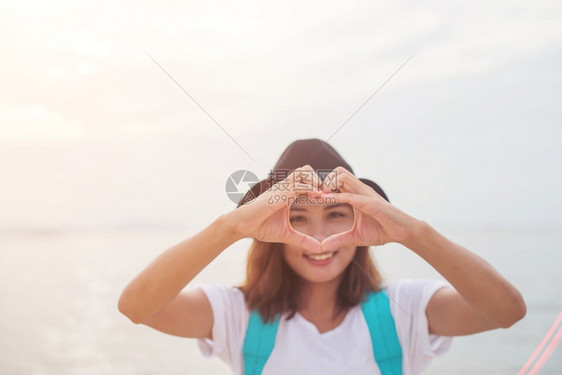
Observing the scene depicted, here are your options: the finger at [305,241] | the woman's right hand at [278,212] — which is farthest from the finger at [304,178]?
the finger at [305,241]

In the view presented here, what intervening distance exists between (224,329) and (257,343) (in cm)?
11

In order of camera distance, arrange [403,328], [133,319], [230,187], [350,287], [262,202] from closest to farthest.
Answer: [262,202], [133,319], [403,328], [350,287], [230,187]

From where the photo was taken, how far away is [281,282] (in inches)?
71.6

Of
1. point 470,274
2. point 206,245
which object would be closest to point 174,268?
point 206,245

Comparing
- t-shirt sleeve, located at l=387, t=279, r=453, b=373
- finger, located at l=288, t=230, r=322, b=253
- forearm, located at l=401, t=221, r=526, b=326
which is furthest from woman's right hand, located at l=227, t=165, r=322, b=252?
t-shirt sleeve, located at l=387, t=279, r=453, b=373

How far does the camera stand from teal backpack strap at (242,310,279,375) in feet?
5.47

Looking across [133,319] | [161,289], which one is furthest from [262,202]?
[133,319]

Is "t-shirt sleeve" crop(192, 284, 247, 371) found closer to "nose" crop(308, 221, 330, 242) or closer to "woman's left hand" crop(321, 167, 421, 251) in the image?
"nose" crop(308, 221, 330, 242)

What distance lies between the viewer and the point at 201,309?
1702 mm

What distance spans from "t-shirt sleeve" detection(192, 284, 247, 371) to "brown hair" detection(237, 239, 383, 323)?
0.06 m

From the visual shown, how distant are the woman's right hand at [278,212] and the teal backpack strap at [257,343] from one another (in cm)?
33

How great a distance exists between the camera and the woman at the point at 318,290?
57.8 inches

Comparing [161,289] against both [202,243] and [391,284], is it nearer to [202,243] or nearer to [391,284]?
[202,243]

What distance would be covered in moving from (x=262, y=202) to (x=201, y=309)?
452 mm
